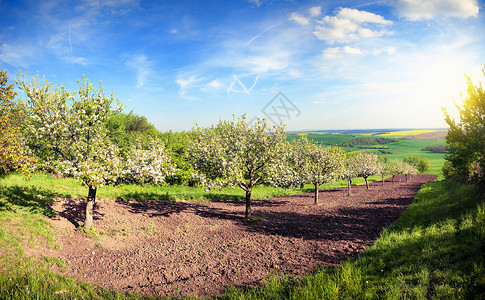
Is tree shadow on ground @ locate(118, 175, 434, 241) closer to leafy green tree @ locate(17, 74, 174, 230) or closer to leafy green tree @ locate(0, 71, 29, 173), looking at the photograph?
leafy green tree @ locate(17, 74, 174, 230)

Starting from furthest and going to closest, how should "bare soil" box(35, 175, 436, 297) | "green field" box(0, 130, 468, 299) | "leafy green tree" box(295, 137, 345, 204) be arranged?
1. "leafy green tree" box(295, 137, 345, 204)
2. "bare soil" box(35, 175, 436, 297)
3. "green field" box(0, 130, 468, 299)

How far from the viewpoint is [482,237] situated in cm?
888

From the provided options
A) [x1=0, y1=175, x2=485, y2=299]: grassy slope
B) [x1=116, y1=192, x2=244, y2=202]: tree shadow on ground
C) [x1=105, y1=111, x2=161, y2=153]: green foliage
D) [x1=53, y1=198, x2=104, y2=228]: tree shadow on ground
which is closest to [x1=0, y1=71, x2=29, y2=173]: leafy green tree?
[x1=0, y1=175, x2=485, y2=299]: grassy slope

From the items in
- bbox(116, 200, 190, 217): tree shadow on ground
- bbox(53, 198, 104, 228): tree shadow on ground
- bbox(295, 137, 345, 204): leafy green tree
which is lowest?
bbox(116, 200, 190, 217): tree shadow on ground

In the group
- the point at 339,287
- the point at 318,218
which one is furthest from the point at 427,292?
the point at 318,218

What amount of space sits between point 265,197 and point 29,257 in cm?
2597

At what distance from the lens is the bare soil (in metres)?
9.23

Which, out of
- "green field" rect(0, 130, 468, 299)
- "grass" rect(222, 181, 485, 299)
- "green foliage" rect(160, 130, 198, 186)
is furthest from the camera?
"green foliage" rect(160, 130, 198, 186)

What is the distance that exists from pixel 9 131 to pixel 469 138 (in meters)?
32.3

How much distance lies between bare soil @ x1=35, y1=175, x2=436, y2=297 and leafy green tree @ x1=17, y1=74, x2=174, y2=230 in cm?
274

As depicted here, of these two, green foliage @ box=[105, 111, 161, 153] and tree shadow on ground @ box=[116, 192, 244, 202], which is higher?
green foliage @ box=[105, 111, 161, 153]

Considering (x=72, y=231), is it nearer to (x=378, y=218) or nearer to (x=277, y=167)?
(x=277, y=167)

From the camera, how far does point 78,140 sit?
1312 cm

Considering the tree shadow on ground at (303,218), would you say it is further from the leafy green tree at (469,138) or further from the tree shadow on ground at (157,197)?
the leafy green tree at (469,138)
